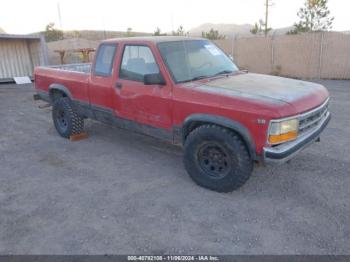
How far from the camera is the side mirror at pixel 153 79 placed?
167 inches

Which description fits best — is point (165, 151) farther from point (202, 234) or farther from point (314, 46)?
point (314, 46)

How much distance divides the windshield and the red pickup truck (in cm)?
2

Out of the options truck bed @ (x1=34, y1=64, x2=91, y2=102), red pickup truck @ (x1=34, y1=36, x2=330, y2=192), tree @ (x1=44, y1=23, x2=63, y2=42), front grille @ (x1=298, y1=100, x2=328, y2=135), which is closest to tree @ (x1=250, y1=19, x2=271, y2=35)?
tree @ (x1=44, y1=23, x2=63, y2=42)

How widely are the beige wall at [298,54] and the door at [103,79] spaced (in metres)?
12.6

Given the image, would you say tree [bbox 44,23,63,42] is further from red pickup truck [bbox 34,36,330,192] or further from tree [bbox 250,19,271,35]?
red pickup truck [bbox 34,36,330,192]

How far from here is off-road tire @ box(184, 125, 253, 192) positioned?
3754 mm

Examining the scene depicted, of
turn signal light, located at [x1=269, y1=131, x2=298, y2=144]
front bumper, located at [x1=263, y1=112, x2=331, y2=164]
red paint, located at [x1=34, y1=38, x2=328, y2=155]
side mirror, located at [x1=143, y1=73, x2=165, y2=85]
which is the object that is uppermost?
side mirror, located at [x1=143, y1=73, x2=165, y2=85]

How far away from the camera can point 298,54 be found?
1559cm

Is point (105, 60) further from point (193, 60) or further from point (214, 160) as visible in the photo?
point (214, 160)

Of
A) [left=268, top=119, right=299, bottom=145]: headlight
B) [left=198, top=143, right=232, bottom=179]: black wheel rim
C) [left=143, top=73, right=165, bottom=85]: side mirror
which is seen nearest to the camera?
[left=268, top=119, right=299, bottom=145]: headlight

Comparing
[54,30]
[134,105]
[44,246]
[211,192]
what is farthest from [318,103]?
[54,30]

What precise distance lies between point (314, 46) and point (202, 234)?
14.3 meters

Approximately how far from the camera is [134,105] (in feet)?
15.9

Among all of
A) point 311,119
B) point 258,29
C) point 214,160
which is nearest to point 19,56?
point 214,160
